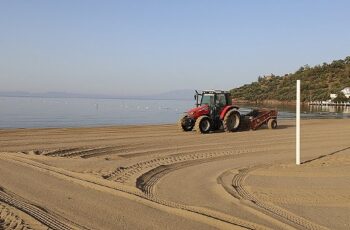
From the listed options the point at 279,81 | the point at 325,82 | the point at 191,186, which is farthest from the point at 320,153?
the point at 279,81

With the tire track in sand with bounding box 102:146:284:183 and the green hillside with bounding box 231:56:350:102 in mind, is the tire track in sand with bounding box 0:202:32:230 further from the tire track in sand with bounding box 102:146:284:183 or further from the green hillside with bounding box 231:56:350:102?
the green hillside with bounding box 231:56:350:102

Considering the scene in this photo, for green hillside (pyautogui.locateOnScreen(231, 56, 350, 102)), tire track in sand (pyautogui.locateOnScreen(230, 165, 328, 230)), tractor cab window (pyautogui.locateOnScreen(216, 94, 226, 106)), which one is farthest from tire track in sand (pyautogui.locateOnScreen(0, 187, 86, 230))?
green hillside (pyautogui.locateOnScreen(231, 56, 350, 102))

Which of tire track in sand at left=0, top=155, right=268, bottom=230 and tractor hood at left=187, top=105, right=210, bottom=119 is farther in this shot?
tractor hood at left=187, top=105, right=210, bottom=119

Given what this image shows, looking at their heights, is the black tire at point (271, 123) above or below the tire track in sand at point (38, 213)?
above

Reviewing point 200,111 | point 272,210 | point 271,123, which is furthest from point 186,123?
point 272,210

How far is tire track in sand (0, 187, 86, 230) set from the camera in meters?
5.66

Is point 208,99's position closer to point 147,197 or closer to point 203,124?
point 203,124

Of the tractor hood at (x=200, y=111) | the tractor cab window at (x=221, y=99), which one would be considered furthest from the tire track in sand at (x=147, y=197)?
the tractor cab window at (x=221, y=99)

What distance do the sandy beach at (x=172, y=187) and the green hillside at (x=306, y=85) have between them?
7129 cm

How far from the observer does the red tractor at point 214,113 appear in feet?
65.9

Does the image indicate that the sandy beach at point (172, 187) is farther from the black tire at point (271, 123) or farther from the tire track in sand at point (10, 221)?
the black tire at point (271, 123)

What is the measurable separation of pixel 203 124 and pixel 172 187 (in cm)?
1141

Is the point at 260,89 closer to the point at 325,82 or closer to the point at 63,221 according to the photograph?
the point at 325,82

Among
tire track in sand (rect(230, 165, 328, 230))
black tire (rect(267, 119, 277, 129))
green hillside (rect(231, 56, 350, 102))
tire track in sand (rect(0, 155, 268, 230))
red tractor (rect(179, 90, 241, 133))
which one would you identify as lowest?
tire track in sand (rect(230, 165, 328, 230))
